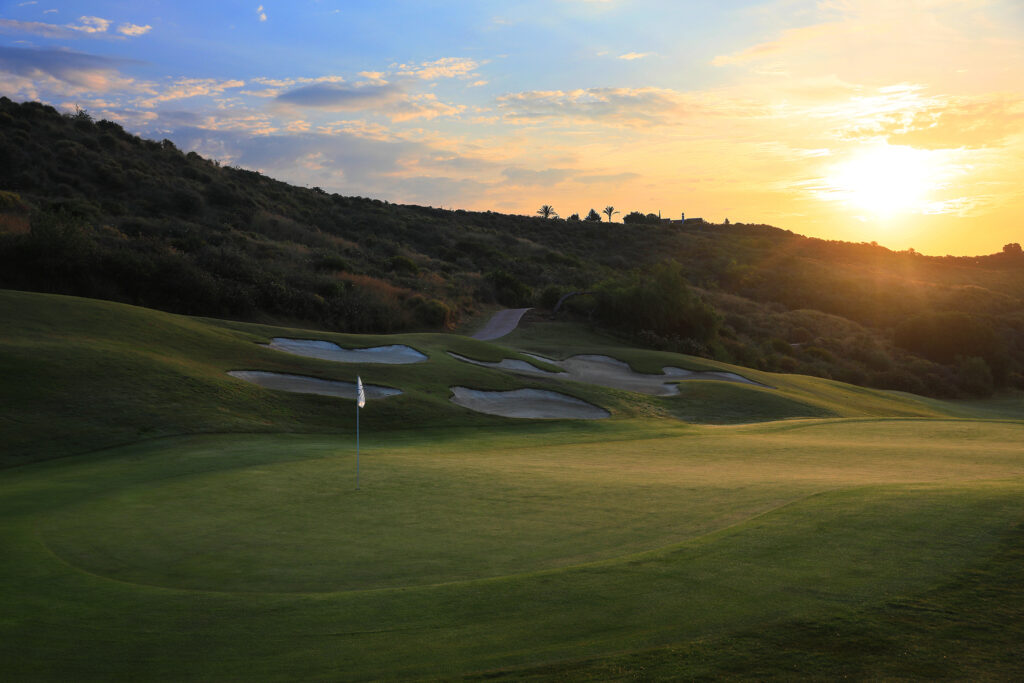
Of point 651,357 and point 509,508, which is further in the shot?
point 651,357

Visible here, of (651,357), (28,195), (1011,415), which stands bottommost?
(1011,415)

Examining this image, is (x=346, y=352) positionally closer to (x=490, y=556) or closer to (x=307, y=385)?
(x=307, y=385)

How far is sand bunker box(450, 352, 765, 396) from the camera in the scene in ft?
98.0

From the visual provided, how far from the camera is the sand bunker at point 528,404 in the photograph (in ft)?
77.2

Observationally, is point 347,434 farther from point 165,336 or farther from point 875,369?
point 875,369

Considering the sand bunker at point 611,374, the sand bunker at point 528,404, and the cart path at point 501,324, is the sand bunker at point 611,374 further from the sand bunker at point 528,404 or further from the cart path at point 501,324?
the cart path at point 501,324

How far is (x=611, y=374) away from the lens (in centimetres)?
3356

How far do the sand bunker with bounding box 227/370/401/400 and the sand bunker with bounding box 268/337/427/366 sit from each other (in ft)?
9.75

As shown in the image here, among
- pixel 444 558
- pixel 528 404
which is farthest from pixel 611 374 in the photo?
pixel 444 558

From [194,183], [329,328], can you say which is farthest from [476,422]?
[194,183]

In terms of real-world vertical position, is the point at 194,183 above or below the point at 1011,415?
above

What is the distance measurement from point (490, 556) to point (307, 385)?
1618 centimetres

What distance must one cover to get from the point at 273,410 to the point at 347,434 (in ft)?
7.34

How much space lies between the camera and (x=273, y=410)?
19953 mm
